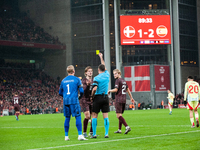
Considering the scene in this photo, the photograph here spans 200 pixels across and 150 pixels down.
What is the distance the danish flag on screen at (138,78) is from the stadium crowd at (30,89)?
41.8 feet

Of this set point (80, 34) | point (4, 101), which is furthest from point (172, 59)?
point (4, 101)

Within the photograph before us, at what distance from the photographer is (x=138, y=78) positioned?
58.1 meters

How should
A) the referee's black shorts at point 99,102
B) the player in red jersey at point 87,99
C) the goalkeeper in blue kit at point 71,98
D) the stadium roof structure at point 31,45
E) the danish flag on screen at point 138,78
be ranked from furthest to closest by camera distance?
the danish flag on screen at point 138,78 → the stadium roof structure at point 31,45 → the player in red jersey at point 87,99 → the referee's black shorts at point 99,102 → the goalkeeper in blue kit at point 71,98

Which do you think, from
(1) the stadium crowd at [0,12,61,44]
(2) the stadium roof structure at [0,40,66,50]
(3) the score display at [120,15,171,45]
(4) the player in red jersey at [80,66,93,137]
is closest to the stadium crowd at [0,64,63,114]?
(2) the stadium roof structure at [0,40,66,50]

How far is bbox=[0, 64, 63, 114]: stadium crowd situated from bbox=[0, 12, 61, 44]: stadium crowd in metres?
6.12

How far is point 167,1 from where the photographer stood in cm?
6103

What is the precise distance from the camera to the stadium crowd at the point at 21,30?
56.4 meters

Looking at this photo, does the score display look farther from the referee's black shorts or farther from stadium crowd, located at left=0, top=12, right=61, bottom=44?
the referee's black shorts

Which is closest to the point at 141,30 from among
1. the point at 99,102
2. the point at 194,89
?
the point at 194,89

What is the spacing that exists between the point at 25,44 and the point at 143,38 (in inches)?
781

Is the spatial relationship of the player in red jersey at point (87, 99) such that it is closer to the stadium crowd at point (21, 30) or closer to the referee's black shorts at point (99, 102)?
the referee's black shorts at point (99, 102)

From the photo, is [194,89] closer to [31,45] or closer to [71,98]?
[71,98]

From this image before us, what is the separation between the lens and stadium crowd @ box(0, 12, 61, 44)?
5640 cm

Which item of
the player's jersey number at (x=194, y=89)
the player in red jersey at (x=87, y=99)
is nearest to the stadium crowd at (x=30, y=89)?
the player's jersey number at (x=194, y=89)
